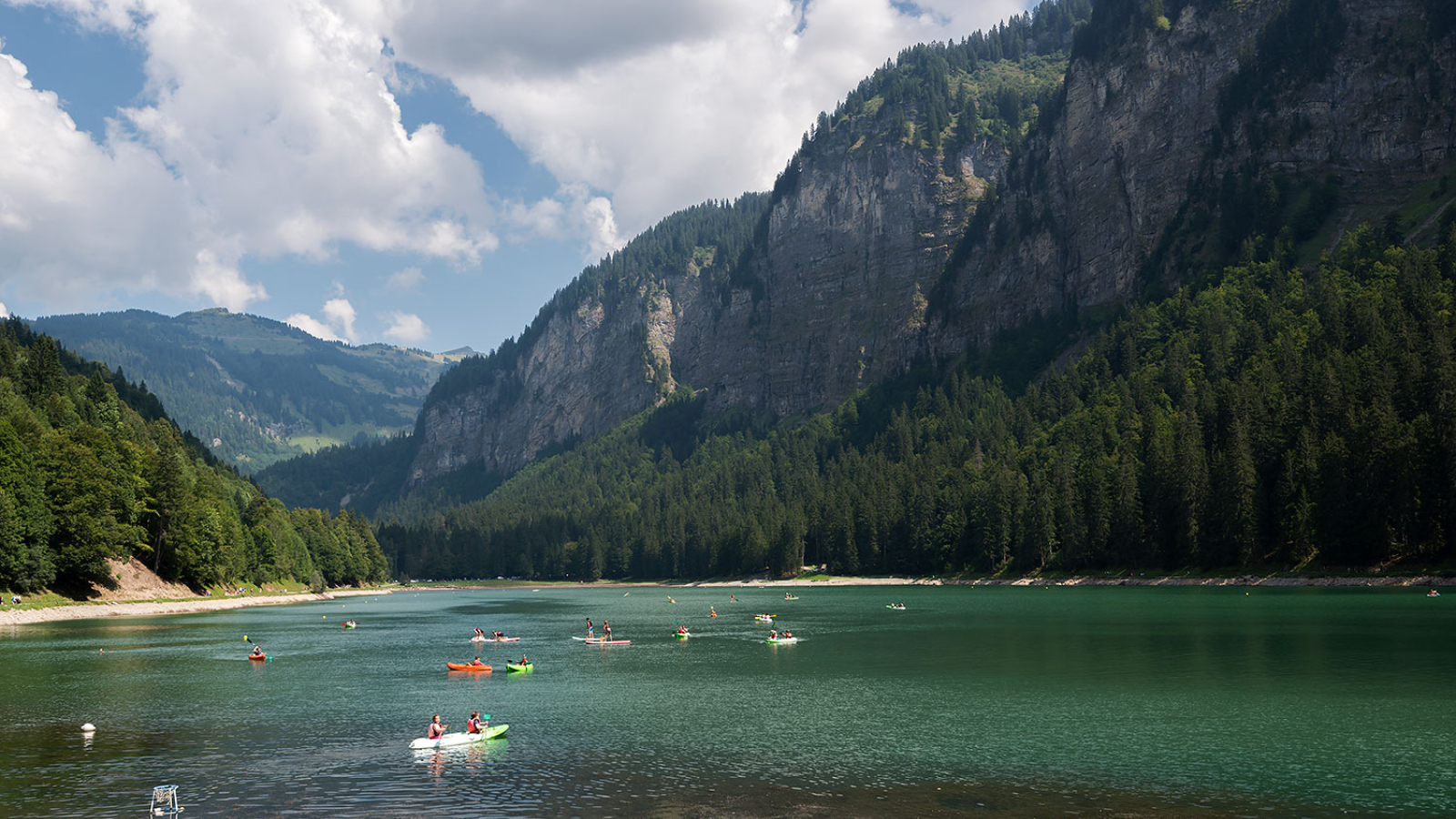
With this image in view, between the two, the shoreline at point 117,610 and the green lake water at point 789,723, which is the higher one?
the shoreline at point 117,610

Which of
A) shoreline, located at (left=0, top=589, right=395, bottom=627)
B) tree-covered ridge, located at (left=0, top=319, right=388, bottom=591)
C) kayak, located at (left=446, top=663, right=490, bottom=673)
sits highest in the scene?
tree-covered ridge, located at (left=0, top=319, right=388, bottom=591)

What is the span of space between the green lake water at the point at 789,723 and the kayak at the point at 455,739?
1.10 metres

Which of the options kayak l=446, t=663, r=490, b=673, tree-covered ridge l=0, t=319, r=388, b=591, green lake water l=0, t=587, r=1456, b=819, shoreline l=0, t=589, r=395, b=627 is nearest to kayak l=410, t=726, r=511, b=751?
green lake water l=0, t=587, r=1456, b=819

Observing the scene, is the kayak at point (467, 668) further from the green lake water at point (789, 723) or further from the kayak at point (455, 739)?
the kayak at point (455, 739)

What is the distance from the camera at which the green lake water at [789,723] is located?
127 feet

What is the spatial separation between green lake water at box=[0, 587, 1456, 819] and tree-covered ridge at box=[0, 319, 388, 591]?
14.0 meters

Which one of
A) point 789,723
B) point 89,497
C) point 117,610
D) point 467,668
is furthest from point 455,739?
point 117,610

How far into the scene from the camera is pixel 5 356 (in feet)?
546

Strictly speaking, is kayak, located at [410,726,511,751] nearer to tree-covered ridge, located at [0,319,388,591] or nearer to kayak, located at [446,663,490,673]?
kayak, located at [446,663,490,673]

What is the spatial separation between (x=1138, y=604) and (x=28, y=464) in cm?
13276

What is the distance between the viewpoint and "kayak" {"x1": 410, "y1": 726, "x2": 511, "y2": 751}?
162 feet

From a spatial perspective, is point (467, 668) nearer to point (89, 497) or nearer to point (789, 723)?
point (789, 723)

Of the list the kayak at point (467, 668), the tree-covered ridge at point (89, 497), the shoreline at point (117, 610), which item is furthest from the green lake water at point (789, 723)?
the tree-covered ridge at point (89, 497)

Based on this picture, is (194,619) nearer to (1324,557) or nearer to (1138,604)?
(1138,604)
